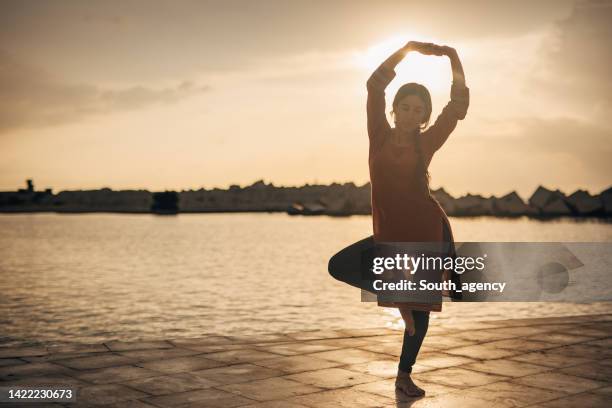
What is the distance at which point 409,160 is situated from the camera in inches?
185

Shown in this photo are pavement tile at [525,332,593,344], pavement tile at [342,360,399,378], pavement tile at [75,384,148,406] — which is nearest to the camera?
pavement tile at [75,384,148,406]

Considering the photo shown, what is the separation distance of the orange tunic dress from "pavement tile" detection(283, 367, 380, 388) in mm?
687

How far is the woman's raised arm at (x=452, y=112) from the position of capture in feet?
15.6

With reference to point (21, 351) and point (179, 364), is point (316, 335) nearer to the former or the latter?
point (179, 364)

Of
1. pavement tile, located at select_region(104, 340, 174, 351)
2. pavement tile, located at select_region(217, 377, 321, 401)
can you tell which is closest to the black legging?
pavement tile, located at select_region(217, 377, 321, 401)

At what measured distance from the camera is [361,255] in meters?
4.87

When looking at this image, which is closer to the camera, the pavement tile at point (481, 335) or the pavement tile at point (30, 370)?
the pavement tile at point (30, 370)

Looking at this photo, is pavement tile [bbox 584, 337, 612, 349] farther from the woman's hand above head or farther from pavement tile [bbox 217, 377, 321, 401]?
the woman's hand above head

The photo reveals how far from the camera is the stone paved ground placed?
4.64 m

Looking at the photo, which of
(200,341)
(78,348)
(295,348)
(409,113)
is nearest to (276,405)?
(295,348)

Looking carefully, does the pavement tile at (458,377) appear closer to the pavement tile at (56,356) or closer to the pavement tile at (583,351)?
the pavement tile at (583,351)

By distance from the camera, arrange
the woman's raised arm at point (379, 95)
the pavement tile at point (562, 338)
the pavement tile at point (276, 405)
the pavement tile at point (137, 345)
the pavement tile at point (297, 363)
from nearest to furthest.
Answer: the pavement tile at point (276, 405), the woman's raised arm at point (379, 95), the pavement tile at point (297, 363), the pavement tile at point (137, 345), the pavement tile at point (562, 338)

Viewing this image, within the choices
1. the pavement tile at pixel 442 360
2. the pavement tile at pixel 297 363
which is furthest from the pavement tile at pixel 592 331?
the pavement tile at pixel 297 363

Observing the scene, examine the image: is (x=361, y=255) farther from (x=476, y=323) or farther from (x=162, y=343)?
(x=476, y=323)
